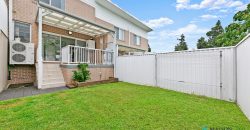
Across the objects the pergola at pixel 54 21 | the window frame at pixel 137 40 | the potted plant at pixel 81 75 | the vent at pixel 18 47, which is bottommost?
the potted plant at pixel 81 75

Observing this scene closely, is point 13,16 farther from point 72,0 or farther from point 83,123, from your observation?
point 83,123

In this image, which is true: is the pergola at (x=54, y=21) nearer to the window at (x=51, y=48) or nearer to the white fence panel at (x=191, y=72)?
the window at (x=51, y=48)

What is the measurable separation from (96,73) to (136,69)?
260cm

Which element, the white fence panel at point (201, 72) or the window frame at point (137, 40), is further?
the window frame at point (137, 40)

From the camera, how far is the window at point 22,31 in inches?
308

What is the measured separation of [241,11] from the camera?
10.5 metres

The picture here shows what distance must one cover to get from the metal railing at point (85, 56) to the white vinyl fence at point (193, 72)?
2.46 meters

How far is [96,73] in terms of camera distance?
9109 mm

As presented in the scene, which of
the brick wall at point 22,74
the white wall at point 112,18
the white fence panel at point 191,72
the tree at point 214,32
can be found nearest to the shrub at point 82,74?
the brick wall at point 22,74

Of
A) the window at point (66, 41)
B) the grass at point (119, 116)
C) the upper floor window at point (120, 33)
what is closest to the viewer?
the grass at point (119, 116)

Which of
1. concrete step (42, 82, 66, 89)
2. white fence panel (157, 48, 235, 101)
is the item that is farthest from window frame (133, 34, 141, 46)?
concrete step (42, 82, 66, 89)

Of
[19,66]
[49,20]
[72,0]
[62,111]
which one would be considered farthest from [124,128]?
[72,0]

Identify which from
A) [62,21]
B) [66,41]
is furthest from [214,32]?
[62,21]

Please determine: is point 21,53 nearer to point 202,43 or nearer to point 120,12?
point 120,12
